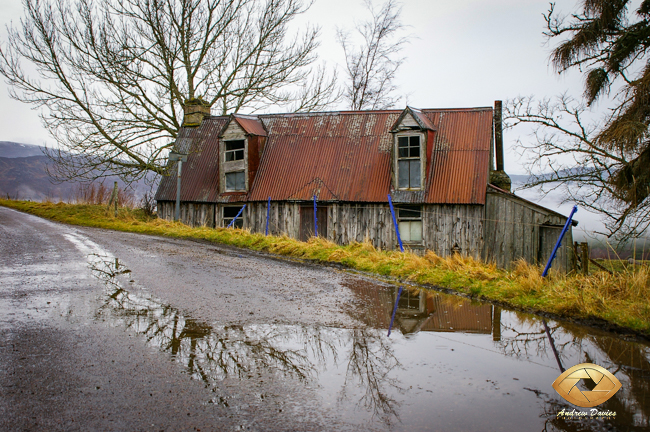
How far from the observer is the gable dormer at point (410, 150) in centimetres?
1925

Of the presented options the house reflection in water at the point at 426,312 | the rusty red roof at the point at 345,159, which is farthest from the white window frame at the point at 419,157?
the house reflection in water at the point at 426,312

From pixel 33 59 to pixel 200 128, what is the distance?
826 cm

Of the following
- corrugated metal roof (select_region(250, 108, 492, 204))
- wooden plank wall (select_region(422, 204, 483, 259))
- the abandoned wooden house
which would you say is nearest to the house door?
the abandoned wooden house

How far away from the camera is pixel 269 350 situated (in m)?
5.47

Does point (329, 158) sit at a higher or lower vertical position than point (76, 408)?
higher

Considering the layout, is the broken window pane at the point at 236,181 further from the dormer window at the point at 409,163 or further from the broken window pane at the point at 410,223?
the broken window pane at the point at 410,223

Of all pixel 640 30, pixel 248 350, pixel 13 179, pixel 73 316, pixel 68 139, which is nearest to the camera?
pixel 248 350

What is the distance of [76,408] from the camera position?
3984 mm

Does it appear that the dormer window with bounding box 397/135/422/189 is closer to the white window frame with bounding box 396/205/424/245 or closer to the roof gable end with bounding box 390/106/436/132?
the roof gable end with bounding box 390/106/436/132

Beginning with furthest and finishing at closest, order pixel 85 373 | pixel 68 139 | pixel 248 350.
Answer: pixel 68 139 < pixel 248 350 < pixel 85 373

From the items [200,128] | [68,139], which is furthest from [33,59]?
[200,128]

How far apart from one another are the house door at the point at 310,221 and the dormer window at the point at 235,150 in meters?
4.10

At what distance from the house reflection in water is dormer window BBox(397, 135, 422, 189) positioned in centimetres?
1046

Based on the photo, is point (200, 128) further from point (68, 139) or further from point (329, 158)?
point (329, 158)
